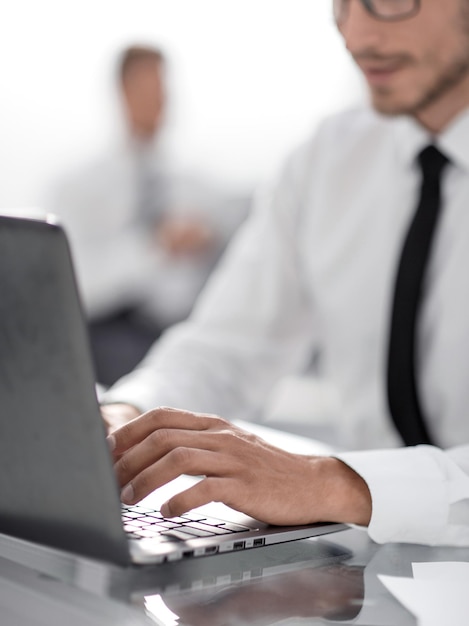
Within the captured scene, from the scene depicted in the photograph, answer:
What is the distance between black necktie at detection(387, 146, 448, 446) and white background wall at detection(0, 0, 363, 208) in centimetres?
331

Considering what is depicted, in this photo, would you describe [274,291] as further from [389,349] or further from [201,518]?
[201,518]

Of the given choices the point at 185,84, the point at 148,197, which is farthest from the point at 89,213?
the point at 185,84

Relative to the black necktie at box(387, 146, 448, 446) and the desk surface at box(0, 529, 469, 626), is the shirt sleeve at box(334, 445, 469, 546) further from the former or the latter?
the black necktie at box(387, 146, 448, 446)

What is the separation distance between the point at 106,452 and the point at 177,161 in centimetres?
408

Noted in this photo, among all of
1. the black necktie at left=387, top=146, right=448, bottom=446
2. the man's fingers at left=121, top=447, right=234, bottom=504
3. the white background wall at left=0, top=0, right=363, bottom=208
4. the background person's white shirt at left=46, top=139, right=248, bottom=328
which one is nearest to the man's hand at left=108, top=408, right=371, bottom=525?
the man's fingers at left=121, top=447, right=234, bottom=504

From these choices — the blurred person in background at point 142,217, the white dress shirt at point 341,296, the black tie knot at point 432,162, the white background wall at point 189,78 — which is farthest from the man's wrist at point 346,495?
the white background wall at point 189,78

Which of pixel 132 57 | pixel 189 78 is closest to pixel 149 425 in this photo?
pixel 132 57

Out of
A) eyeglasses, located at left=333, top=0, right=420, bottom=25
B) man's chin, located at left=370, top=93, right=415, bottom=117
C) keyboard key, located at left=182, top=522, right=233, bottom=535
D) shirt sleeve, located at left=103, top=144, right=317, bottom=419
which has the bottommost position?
shirt sleeve, located at left=103, top=144, right=317, bottom=419

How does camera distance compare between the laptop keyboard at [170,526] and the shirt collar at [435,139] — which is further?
the shirt collar at [435,139]

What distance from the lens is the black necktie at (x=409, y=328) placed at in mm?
1375

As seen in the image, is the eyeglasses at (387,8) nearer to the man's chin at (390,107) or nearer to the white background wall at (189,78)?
the man's chin at (390,107)

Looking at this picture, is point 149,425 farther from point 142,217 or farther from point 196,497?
point 142,217

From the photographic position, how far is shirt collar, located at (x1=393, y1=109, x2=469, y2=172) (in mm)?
1416

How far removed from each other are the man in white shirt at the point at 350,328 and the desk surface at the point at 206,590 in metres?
0.05
